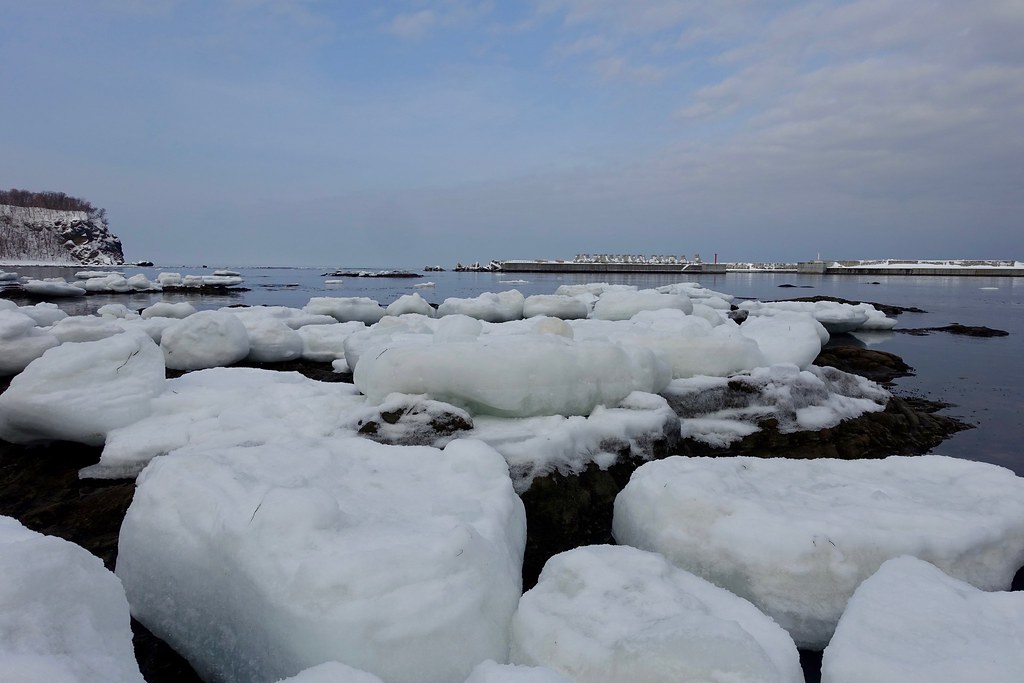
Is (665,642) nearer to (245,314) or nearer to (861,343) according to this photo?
(245,314)

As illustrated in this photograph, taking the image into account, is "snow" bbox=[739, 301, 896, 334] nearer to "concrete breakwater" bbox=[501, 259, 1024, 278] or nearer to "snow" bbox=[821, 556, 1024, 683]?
"snow" bbox=[821, 556, 1024, 683]

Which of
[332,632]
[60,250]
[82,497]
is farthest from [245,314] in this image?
[60,250]

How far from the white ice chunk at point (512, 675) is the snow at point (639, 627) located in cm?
39

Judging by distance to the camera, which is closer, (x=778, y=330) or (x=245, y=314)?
(x=778, y=330)

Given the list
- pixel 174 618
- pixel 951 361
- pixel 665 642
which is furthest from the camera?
pixel 951 361

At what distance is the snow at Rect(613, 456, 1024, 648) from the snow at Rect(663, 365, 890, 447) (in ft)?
5.59

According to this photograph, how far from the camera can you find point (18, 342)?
6.82m

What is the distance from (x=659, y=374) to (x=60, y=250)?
98.6m

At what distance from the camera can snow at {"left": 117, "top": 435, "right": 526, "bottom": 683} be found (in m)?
2.05

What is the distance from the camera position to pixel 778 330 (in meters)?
7.37

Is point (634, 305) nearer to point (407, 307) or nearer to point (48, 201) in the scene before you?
point (407, 307)

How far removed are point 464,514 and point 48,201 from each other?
118 m

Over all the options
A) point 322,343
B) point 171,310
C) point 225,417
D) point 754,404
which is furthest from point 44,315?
point 754,404

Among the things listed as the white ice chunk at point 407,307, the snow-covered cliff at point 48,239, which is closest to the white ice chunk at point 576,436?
the white ice chunk at point 407,307
